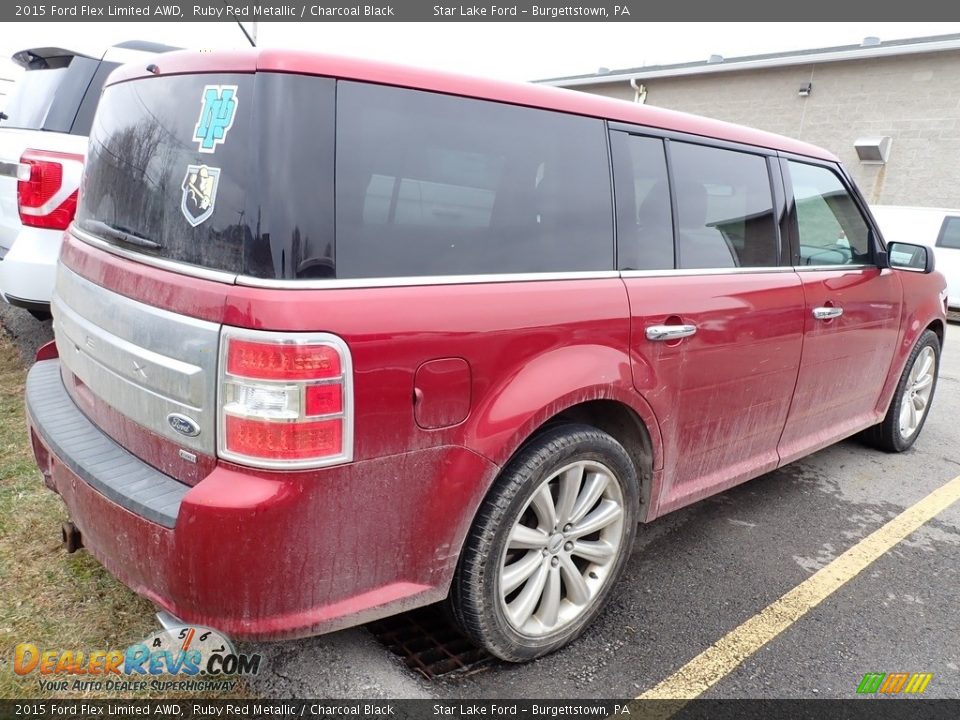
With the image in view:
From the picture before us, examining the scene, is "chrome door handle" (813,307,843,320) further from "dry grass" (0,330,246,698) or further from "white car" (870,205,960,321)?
"white car" (870,205,960,321)

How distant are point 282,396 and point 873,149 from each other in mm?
16283

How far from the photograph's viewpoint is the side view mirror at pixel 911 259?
3.80 metres

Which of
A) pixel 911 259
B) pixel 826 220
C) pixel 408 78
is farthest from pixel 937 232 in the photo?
pixel 408 78

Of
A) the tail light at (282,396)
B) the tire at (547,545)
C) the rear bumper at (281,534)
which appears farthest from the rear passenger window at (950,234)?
the tail light at (282,396)

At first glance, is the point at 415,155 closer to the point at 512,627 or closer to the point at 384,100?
the point at 384,100

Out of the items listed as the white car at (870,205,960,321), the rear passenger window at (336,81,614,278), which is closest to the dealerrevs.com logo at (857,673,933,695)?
the rear passenger window at (336,81,614,278)

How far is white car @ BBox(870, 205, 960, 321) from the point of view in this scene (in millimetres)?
11328

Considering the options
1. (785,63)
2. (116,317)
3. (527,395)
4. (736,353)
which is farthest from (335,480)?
(785,63)

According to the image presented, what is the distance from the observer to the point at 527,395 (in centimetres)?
206

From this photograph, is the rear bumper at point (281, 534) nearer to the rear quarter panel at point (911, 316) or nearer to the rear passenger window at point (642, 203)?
the rear passenger window at point (642, 203)

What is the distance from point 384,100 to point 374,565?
1238 mm

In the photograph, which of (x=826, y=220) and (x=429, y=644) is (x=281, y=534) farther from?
(x=826, y=220)

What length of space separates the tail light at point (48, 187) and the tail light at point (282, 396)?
Result: 285 cm

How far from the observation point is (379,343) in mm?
1743
